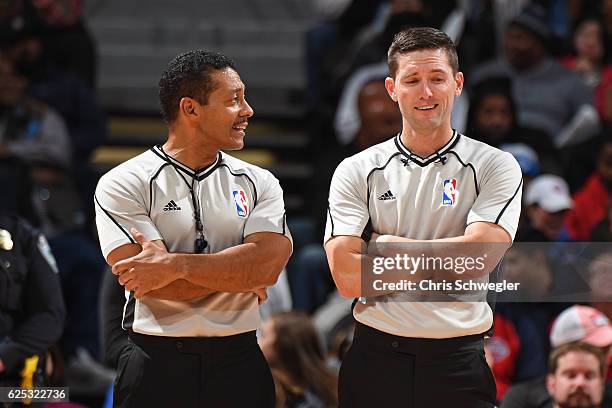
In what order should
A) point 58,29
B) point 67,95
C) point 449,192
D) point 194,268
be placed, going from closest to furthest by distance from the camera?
point 194,268, point 449,192, point 67,95, point 58,29

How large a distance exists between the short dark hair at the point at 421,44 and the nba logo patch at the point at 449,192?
42 centimetres

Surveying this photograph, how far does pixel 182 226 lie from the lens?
471 centimetres

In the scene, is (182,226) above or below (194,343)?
above

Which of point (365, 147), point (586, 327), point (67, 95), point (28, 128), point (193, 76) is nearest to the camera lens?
point (193, 76)

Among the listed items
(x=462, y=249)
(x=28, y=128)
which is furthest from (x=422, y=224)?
(x=28, y=128)

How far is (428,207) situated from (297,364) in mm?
2548

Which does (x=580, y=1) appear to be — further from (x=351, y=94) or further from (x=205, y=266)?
(x=205, y=266)

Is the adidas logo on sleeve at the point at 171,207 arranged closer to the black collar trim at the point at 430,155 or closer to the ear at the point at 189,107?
the ear at the point at 189,107

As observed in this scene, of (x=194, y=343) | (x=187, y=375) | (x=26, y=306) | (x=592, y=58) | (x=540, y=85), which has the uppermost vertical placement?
(x=592, y=58)

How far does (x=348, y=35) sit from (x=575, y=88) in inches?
75.0

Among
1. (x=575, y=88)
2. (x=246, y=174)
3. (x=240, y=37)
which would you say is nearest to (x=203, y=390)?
(x=246, y=174)

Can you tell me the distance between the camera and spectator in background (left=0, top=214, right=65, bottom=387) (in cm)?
538

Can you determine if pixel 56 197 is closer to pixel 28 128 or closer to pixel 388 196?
pixel 28 128

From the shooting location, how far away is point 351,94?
896 centimetres
